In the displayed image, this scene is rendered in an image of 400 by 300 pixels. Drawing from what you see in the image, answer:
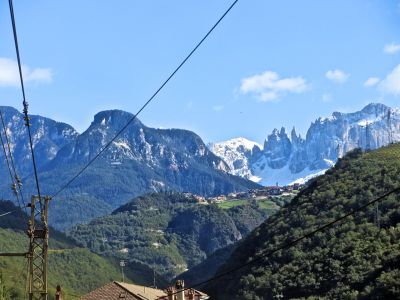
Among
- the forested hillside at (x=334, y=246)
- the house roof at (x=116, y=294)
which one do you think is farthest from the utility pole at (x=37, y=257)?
the forested hillside at (x=334, y=246)

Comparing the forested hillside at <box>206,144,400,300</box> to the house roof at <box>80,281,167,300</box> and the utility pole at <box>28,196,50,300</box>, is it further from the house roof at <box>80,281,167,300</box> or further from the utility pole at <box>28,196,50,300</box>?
the utility pole at <box>28,196,50,300</box>

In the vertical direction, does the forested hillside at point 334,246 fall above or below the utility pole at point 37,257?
above

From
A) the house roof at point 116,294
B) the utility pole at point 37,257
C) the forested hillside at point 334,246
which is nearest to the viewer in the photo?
the utility pole at point 37,257

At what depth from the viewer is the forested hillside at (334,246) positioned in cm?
12131

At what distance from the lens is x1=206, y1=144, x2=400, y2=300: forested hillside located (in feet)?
398

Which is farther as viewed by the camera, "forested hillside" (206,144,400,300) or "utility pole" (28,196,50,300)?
"forested hillside" (206,144,400,300)

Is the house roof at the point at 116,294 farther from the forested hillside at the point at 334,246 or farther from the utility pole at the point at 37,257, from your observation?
the forested hillside at the point at 334,246

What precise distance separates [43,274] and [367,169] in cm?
15165

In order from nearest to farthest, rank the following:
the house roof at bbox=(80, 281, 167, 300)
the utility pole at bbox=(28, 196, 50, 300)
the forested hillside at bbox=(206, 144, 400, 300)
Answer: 1. the utility pole at bbox=(28, 196, 50, 300)
2. the house roof at bbox=(80, 281, 167, 300)
3. the forested hillside at bbox=(206, 144, 400, 300)

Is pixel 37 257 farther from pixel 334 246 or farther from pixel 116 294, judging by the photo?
pixel 334 246

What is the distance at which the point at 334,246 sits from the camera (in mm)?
142000

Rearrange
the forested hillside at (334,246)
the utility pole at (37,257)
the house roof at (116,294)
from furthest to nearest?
the forested hillside at (334,246), the house roof at (116,294), the utility pole at (37,257)

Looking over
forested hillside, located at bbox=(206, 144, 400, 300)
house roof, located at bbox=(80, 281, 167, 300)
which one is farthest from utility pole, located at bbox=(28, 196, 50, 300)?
forested hillside, located at bbox=(206, 144, 400, 300)

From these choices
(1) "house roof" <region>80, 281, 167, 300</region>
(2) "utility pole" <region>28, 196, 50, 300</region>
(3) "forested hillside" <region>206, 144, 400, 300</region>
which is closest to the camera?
(2) "utility pole" <region>28, 196, 50, 300</region>
